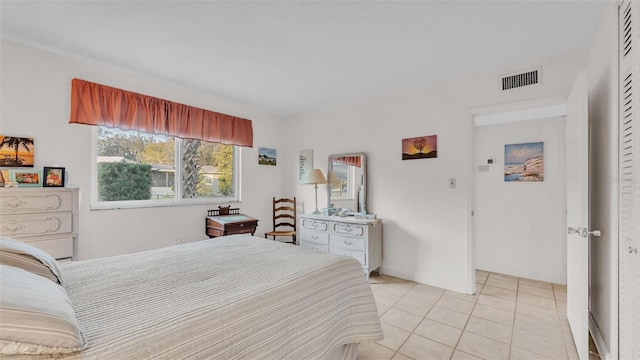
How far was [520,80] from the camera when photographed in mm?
2738

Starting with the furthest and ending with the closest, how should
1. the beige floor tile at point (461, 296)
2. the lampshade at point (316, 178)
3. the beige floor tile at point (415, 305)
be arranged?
1. the lampshade at point (316, 178)
2. the beige floor tile at point (461, 296)
3. the beige floor tile at point (415, 305)

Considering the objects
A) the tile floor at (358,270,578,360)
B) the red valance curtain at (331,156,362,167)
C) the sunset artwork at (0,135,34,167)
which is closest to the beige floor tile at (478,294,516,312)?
the tile floor at (358,270,578,360)

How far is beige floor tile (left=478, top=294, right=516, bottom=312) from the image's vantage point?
8.68 feet

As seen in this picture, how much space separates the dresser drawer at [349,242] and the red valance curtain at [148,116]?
6.55 ft

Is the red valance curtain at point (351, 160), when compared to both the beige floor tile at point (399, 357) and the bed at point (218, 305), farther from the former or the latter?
the beige floor tile at point (399, 357)

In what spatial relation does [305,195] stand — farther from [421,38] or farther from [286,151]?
[421,38]

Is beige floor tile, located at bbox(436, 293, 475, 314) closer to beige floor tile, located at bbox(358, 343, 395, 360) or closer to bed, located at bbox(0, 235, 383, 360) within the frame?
beige floor tile, located at bbox(358, 343, 395, 360)

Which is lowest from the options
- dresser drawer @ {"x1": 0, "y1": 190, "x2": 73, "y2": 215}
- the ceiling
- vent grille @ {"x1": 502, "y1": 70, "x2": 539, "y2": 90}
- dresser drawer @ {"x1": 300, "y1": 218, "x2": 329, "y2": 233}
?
dresser drawer @ {"x1": 300, "y1": 218, "x2": 329, "y2": 233}

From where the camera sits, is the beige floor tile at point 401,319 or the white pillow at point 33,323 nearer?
the white pillow at point 33,323

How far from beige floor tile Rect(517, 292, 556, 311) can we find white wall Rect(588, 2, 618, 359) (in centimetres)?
49

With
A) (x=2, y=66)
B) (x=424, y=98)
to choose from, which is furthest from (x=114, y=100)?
(x=424, y=98)

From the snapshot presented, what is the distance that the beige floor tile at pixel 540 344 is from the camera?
1.93 m

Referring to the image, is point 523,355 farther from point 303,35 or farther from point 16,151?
point 16,151

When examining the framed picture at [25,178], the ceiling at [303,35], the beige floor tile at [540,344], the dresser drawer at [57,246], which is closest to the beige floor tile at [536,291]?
the beige floor tile at [540,344]
